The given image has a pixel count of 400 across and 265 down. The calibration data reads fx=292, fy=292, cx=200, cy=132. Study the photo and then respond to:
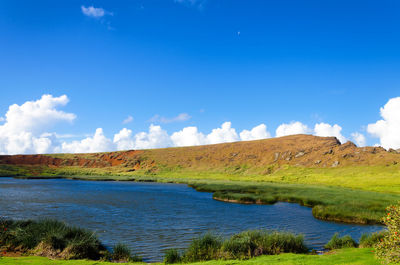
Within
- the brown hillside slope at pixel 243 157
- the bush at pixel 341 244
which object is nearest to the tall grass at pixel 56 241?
the bush at pixel 341 244

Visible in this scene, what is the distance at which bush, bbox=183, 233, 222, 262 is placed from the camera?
17.2m

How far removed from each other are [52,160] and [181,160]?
80605mm

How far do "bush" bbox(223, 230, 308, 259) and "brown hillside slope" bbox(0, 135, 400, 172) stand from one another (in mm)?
99481

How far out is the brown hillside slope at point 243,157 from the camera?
390 feet

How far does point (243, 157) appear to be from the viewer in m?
160

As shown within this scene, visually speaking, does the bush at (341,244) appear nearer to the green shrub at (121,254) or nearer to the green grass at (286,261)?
the green grass at (286,261)

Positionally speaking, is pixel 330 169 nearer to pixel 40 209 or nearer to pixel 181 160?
pixel 181 160

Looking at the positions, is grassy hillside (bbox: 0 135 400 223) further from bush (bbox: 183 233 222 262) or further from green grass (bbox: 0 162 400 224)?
bush (bbox: 183 233 222 262)

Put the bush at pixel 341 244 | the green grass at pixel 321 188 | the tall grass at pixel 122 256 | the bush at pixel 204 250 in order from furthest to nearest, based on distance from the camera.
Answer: the green grass at pixel 321 188, the bush at pixel 341 244, the tall grass at pixel 122 256, the bush at pixel 204 250

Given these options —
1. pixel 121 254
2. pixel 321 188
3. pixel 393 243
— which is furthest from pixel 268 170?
pixel 393 243

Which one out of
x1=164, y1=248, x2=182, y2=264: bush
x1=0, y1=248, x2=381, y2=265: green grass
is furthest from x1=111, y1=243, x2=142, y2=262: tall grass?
x1=0, y1=248, x2=381, y2=265: green grass

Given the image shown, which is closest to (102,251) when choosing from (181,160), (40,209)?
(40,209)

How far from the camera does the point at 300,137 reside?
171 metres

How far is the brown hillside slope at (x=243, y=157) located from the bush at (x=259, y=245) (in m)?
99.5
